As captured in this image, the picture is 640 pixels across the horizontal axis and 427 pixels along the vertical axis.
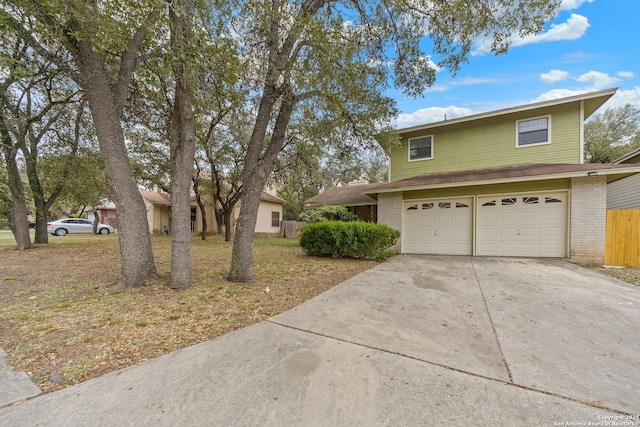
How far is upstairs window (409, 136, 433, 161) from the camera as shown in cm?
1075

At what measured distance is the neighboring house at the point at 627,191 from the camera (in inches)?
407

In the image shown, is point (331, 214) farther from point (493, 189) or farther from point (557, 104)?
point (557, 104)

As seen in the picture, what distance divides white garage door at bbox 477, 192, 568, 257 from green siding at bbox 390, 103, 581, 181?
1.68m

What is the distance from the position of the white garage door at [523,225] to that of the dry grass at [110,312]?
5.92 metres

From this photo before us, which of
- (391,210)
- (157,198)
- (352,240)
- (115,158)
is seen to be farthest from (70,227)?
(391,210)

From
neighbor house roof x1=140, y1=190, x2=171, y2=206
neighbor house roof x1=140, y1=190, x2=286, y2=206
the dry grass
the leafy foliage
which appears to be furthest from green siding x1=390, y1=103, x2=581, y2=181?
neighbor house roof x1=140, y1=190, x2=171, y2=206

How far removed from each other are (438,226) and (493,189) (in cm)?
222

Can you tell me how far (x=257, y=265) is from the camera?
709 cm

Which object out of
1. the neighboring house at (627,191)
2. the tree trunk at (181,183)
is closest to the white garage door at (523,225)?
the neighboring house at (627,191)

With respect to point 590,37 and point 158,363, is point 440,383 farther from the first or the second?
point 590,37

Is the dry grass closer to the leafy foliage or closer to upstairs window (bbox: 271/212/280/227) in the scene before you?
upstairs window (bbox: 271/212/280/227)

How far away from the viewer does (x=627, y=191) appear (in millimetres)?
10945

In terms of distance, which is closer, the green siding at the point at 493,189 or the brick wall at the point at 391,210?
the green siding at the point at 493,189

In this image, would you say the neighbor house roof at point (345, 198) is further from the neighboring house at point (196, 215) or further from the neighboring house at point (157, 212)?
the neighboring house at point (157, 212)
